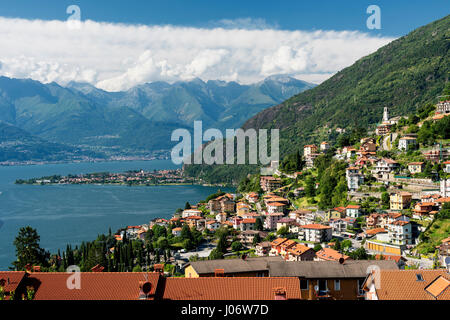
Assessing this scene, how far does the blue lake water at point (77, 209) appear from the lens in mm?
43750

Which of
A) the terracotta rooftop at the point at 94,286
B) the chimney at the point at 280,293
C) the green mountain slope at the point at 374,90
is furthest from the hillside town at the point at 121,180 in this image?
the chimney at the point at 280,293

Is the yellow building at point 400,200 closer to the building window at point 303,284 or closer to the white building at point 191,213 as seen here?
the building window at point 303,284

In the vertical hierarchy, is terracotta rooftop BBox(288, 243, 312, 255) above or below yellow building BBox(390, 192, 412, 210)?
below

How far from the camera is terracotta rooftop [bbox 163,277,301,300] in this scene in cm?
817

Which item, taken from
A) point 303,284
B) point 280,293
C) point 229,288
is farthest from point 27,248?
point 280,293

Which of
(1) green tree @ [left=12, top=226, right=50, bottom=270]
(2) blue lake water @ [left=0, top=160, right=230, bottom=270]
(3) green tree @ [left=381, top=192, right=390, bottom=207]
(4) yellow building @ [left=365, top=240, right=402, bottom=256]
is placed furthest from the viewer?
(2) blue lake water @ [left=0, top=160, right=230, bottom=270]

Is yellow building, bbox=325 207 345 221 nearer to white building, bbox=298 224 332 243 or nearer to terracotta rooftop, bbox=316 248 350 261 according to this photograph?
white building, bbox=298 224 332 243

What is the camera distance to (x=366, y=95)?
3420 inches

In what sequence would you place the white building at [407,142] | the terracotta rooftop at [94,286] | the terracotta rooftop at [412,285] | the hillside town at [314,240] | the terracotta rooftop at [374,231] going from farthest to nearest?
the white building at [407,142] < the terracotta rooftop at [374,231] < the terracotta rooftop at [412,285] < the hillside town at [314,240] < the terracotta rooftop at [94,286]

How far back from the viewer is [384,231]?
27.3 meters

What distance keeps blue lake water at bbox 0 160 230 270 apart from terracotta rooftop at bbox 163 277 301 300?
29124 millimetres

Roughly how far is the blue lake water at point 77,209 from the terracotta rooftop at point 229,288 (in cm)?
2912

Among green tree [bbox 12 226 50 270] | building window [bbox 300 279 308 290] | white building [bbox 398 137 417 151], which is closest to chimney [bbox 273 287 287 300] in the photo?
building window [bbox 300 279 308 290]

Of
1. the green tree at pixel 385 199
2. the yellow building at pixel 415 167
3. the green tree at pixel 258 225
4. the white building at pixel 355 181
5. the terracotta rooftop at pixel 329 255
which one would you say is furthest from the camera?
the white building at pixel 355 181
